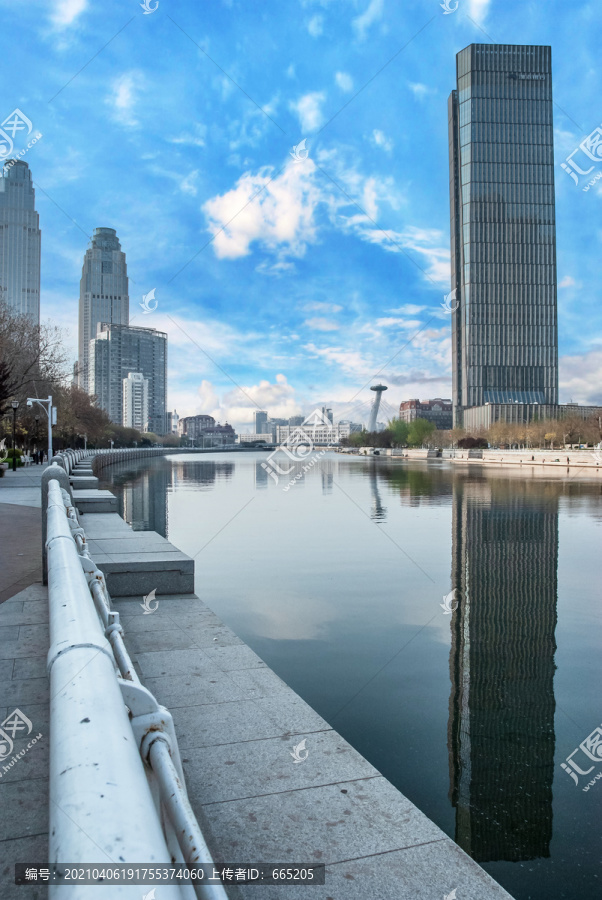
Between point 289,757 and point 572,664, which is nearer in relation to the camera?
point 289,757

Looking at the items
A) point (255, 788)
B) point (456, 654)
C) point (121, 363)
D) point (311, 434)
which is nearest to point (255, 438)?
point (311, 434)

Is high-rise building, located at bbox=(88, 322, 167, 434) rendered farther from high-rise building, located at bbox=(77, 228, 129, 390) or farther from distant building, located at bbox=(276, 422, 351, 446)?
distant building, located at bbox=(276, 422, 351, 446)

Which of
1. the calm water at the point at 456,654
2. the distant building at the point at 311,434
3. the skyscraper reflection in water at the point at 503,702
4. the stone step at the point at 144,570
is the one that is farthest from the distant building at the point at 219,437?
the stone step at the point at 144,570

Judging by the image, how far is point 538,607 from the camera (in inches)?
312

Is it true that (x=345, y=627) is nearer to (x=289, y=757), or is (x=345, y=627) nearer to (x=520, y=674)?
(x=520, y=674)

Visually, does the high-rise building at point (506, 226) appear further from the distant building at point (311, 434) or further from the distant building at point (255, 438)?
the distant building at point (255, 438)

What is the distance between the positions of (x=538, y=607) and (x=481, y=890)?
6004 millimetres

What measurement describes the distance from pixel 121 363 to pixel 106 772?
131107mm

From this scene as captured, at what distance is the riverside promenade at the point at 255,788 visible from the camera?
2.46 meters

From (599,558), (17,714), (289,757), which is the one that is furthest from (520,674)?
(599,558)

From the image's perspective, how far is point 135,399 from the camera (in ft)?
Result: 469

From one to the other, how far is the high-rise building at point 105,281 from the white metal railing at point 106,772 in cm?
10969

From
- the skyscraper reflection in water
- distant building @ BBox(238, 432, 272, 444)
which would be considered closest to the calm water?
the skyscraper reflection in water

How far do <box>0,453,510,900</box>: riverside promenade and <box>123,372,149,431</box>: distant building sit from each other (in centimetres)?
12048
